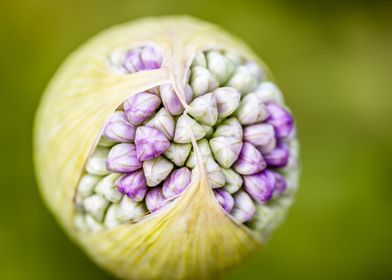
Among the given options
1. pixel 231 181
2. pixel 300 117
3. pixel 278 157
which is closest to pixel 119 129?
pixel 231 181

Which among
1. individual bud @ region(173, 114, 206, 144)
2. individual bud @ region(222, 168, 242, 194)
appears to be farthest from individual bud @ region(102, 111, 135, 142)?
individual bud @ region(222, 168, 242, 194)

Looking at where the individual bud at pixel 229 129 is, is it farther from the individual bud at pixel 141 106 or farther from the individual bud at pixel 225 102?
the individual bud at pixel 141 106

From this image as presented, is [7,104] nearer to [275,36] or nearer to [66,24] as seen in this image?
[66,24]

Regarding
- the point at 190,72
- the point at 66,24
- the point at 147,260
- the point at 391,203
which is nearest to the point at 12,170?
the point at 66,24

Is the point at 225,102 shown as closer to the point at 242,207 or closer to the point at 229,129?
the point at 229,129

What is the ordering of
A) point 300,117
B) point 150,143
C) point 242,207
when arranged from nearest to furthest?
point 150,143 < point 242,207 < point 300,117

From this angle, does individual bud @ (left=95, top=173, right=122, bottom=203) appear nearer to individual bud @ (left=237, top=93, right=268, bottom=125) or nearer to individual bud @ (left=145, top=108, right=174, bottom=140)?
individual bud @ (left=145, top=108, right=174, bottom=140)
